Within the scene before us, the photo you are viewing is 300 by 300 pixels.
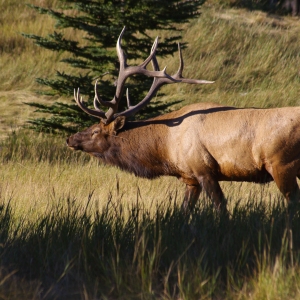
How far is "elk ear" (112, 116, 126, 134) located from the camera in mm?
8906

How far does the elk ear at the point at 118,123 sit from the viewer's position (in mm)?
8906

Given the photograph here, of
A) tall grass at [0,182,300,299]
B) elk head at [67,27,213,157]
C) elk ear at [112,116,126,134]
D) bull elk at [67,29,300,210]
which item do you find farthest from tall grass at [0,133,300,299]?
elk ear at [112,116,126,134]

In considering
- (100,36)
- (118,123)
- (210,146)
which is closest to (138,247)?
(210,146)

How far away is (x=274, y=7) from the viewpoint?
23.4 m

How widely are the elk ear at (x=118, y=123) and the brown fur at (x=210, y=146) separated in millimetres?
13

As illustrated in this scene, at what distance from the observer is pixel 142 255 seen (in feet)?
16.6

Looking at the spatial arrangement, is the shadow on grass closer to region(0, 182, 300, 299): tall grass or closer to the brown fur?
region(0, 182, 300, 299): tall grass

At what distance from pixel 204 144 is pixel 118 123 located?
1.42 metres

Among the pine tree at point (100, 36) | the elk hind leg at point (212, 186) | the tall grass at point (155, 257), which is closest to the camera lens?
the tall grass at point (155, 257)

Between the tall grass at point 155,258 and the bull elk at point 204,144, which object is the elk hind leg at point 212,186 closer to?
the bull elk at point 204,144

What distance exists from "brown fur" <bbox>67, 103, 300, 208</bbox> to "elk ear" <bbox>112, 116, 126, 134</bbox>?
0.01 metres

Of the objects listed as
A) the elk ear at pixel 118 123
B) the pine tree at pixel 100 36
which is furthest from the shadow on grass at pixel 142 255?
the pine tree at pixel 100 36

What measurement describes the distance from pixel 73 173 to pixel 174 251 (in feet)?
16.0

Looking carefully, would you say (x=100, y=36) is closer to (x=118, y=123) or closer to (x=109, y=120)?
(x=109, y=120)
